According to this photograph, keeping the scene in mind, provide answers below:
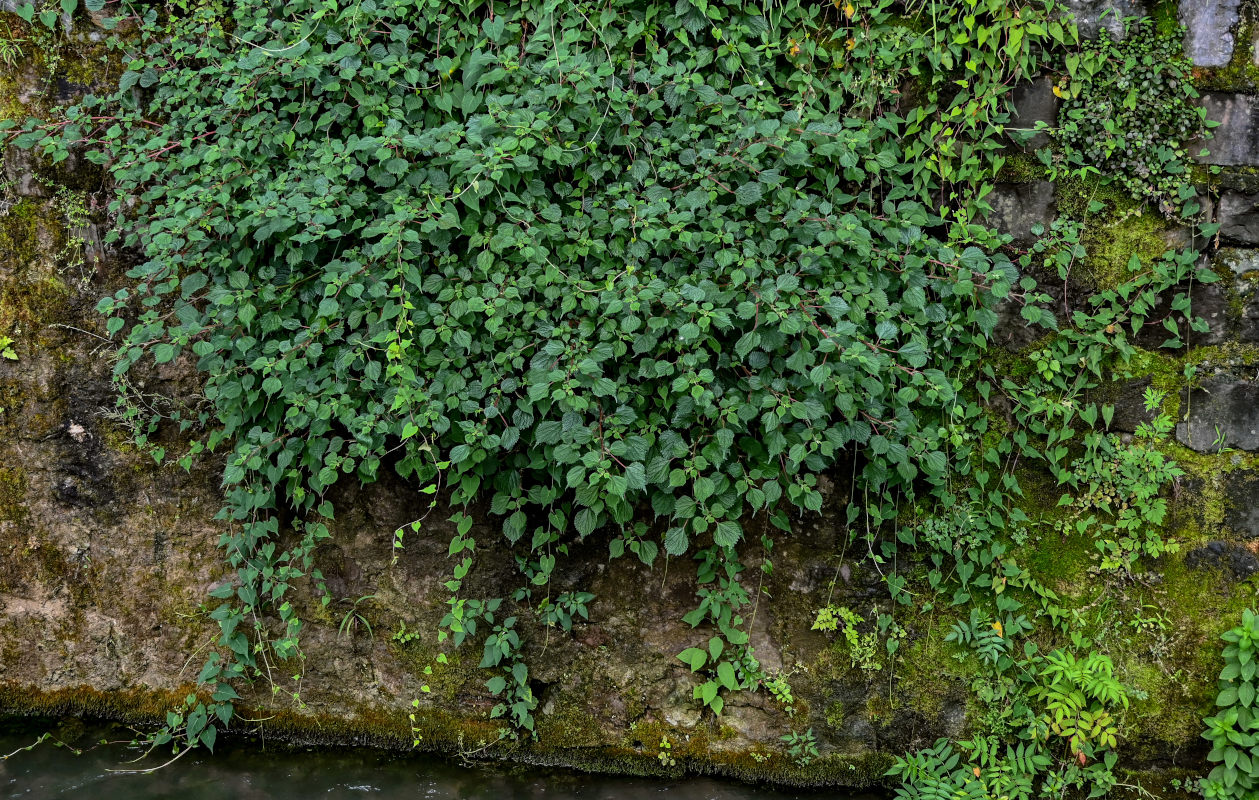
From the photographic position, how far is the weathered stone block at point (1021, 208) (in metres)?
3.13

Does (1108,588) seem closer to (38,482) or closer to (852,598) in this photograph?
(852,598)

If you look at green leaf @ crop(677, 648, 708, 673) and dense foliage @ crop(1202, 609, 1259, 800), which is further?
green leaf @ crop(677, 648, 708, 673)

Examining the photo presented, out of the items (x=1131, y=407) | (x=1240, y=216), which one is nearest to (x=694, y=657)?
(x=1131, y=407)

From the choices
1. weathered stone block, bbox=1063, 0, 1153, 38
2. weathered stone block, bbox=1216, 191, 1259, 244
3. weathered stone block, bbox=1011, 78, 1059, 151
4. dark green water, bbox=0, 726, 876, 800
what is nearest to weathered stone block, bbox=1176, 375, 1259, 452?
weathered stone block, bbox=1216, 191, 1259, 244

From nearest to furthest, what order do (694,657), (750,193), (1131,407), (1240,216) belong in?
1. (750,193)
2. (1240,216)
3. (1131,407)
4. (694,657)

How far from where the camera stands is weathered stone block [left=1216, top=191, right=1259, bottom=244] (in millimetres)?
3018

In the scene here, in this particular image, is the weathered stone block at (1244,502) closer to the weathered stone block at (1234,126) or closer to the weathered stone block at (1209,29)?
the weathered stone block at (1234,126)

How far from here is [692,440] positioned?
9.76 feet

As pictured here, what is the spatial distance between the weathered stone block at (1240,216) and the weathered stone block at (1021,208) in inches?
23.6

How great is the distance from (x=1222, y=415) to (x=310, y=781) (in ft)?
12.6

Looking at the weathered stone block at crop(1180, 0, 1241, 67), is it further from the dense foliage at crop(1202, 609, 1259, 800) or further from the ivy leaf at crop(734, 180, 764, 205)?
the dense foliage at crop(1202, 609, 1259, 800)

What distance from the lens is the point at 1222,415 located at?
10.1 ft

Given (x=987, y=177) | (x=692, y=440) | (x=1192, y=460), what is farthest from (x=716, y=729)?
(x=987, y=177)

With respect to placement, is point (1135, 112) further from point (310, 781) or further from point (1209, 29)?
point (310, 781)
